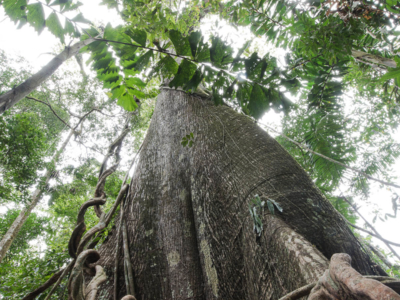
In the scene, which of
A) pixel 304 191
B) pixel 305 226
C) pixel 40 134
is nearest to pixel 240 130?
pixel 304 191

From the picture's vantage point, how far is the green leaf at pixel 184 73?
3.06 feet

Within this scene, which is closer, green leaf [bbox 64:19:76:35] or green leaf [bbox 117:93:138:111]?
green leaf [bbox 64:19:76:35]

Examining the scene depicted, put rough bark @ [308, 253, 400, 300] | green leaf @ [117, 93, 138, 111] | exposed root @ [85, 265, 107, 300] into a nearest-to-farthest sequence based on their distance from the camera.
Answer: rough bark @ [308, 253, 400, 300] < exposed root @ [85, 265, 107, 300] < green leaf @ [117, 93, 138, 111]

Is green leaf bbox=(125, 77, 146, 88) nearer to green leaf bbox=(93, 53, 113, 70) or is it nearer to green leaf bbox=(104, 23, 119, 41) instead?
green leaf bbox=(93, 53, 113, 70)

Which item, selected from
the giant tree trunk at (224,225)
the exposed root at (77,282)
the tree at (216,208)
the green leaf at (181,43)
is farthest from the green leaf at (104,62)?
the exposed root at (77,282)

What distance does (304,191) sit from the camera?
120 cm

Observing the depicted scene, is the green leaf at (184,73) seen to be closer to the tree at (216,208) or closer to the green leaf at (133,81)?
the tree at (216,208)

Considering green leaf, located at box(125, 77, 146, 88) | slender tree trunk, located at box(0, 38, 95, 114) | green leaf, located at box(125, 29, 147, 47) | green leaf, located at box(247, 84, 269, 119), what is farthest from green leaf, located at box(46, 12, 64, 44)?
green leaf, located at box(247, 84, 269, 119)

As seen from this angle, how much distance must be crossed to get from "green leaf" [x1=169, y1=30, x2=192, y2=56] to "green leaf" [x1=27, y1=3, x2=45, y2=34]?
55 cm

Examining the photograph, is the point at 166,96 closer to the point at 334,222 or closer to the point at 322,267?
the point at 334,222

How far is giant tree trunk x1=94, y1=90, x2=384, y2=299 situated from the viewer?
3.15 ft

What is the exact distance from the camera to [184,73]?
3.13ft

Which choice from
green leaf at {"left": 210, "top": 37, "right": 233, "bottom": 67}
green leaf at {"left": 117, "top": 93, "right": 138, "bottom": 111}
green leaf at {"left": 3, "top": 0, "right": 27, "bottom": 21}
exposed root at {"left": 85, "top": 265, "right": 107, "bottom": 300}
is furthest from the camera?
green leaf at {"left": 117, "top": 93, "right": 138, "bottom": 111}

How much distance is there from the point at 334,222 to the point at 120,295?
1207 mm
